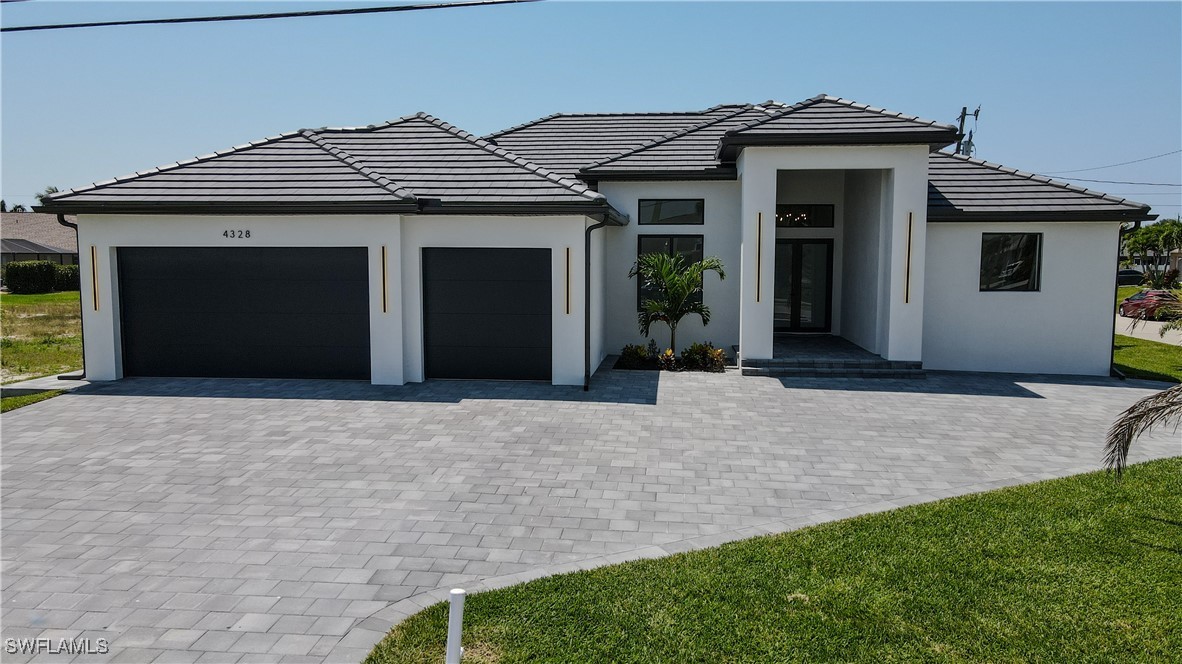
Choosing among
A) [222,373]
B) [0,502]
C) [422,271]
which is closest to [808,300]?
[422,271]

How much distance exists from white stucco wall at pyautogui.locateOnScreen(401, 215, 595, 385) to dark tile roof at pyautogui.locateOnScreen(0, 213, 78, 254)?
4826 centimetres

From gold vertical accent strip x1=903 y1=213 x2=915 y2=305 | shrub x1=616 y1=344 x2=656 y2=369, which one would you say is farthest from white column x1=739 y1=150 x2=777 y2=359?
gold vertical accent strip x1=903 y1=213 x2=915 y2=305

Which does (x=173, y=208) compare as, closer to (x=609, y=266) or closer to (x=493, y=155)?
(x=493, y=155)

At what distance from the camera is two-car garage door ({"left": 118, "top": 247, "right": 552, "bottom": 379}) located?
11.9 m

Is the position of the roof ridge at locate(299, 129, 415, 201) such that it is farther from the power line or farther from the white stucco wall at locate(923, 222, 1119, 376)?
the white stucco wall at locate(923, 222, 1119, 376)

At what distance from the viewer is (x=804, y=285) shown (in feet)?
54.1

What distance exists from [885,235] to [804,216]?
344 centimetres

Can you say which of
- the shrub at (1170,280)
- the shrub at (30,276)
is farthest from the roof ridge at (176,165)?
the shrub at (30,276)

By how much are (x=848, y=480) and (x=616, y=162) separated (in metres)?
9.30

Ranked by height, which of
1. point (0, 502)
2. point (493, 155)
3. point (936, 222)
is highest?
point (493, 155)

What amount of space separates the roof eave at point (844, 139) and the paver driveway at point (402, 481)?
410 centimetres

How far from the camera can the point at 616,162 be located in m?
14.8

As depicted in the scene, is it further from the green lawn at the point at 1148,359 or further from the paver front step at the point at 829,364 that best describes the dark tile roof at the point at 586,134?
the green lawn at the point at 1148,359

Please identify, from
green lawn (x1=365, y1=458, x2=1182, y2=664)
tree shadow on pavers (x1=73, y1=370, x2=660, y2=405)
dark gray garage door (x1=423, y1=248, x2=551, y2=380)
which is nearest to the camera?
green lawn (x1=365, y1=458, x2=1182, y2=664)
